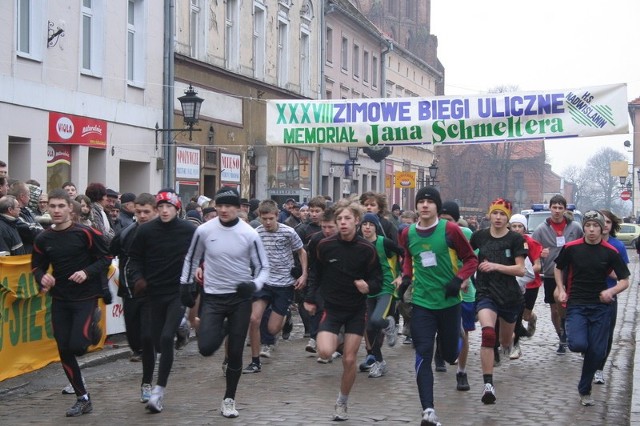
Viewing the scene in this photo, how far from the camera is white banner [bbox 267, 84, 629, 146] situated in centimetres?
1611

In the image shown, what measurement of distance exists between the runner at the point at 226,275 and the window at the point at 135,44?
15548 mm

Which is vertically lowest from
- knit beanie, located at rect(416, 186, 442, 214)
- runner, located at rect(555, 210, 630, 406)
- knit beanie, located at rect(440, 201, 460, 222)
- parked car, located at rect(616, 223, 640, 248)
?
parked car, located at rect(616, 223, 640, 248)

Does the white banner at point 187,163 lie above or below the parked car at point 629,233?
above

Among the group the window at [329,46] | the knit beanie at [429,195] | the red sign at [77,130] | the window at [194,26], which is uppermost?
the window at [329,46]

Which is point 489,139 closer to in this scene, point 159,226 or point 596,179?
point 159,226

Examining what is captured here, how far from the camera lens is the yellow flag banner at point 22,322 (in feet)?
34.7

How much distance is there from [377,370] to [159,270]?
2894 millimetres

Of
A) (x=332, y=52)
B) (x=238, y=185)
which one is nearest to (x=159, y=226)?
(x=238, y=185)

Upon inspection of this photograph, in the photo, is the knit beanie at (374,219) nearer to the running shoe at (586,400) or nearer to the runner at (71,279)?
the running shoe at (586,400)

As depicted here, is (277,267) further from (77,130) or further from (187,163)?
(187,163)

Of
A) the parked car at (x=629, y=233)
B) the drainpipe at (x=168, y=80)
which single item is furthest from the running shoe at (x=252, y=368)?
the parked car at (x=629, y=233)

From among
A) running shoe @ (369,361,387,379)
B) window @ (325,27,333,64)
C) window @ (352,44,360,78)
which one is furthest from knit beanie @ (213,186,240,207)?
window @ (352,44,360,78)

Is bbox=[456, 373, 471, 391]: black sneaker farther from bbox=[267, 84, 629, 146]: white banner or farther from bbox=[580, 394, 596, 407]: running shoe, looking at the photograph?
bbox=[267, 84, 629, 146]: white banner

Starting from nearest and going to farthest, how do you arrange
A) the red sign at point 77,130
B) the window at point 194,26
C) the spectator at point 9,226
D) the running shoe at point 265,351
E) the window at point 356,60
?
the spectator at point 9,226
the running shoe at point 265,351
the red sign at point 77,130
the window at point 194,26
the window at point 356,60
